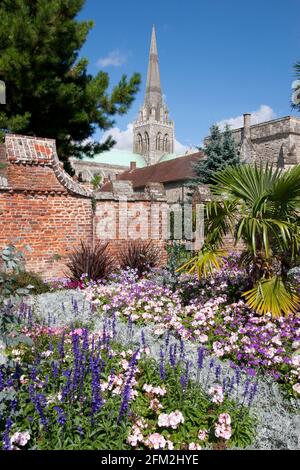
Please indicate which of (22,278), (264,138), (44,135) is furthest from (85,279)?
(264,138)

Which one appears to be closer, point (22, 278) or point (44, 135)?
point (22, 278)

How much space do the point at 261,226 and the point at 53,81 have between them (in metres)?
9.26

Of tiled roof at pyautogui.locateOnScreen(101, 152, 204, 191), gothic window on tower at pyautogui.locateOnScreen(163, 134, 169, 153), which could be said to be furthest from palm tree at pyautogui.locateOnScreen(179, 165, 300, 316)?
gothic window on tower at pyautogui.locateOnScreen(163, 134, 169, 153)

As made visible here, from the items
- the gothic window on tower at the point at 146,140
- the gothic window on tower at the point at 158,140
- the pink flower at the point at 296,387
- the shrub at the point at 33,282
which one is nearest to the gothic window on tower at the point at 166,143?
the gothic window on tower at the point at 158,140

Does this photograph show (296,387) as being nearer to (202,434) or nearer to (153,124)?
(202,434)

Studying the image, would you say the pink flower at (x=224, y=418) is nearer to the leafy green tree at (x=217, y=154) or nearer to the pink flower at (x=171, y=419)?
the pink flower at (x=171, y=419)

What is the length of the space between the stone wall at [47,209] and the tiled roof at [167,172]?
2228 cm

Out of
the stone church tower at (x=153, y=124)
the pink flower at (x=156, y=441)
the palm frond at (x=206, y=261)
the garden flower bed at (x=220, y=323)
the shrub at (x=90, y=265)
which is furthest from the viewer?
the stone church tower at (x=153, y=124)

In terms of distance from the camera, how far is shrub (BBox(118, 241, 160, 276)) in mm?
9156

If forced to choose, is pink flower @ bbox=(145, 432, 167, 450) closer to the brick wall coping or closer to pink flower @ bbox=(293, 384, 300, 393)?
pink flower @ bbox=(293, 384, 300, 393)

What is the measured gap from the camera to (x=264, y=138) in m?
27.4

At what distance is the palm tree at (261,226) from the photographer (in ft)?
17.3

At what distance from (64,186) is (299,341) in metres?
6.20

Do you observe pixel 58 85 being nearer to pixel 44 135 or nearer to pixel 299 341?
pixel 44 135
